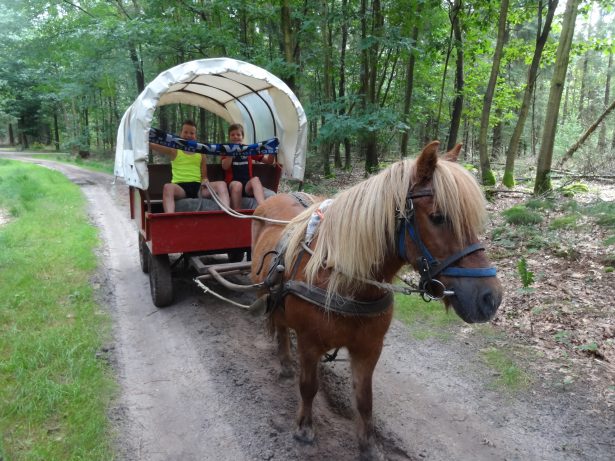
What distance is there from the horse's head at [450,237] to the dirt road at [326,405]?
146cm

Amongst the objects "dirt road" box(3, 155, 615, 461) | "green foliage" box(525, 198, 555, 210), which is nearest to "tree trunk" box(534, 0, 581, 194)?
"green foliage" box(525, 198, 555, 210)

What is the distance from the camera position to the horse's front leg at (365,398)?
2533 millimetres

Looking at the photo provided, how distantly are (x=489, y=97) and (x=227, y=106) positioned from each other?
19.6 feet

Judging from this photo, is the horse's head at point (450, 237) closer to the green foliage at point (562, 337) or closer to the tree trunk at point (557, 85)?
the green foliage at point (562, 337)

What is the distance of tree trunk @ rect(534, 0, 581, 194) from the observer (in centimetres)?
762

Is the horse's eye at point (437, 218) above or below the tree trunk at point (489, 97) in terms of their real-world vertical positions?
below

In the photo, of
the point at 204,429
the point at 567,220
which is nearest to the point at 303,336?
the point at 204,429

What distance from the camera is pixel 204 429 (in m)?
2.90

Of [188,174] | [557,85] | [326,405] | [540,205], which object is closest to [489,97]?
[557,85]

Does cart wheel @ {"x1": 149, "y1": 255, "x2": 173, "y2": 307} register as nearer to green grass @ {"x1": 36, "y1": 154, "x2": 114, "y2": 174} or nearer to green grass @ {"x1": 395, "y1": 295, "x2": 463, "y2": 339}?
green grass @ {"x1": 395, "y1": 295, "x2": 463, "y2": 339}

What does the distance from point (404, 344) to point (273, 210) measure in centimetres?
191

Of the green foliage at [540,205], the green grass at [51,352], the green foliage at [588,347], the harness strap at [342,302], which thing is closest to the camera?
the harness strap at [342,302]

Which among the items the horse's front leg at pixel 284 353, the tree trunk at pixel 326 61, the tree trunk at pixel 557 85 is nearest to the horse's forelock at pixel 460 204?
the horse's front leg at pixel 284 353

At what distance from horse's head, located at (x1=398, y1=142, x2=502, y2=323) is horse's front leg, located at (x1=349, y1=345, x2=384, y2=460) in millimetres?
782
